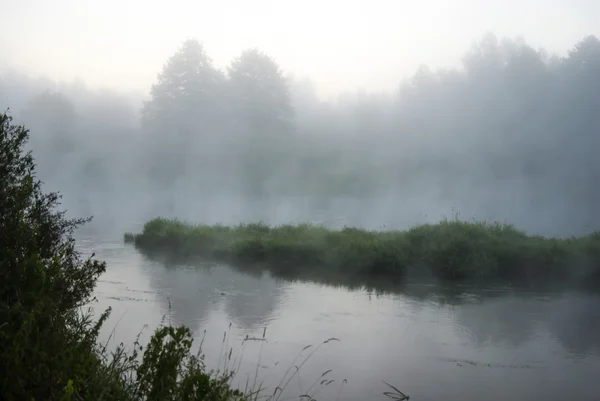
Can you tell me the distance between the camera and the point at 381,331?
930cm

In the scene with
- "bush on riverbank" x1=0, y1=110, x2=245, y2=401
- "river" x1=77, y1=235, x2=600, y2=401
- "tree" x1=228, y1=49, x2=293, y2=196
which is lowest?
"river" x1=77, y1=235, x2=600, y2=401

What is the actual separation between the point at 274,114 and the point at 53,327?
91.7 ft

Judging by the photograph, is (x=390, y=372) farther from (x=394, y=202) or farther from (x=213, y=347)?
(x=394, y=202)

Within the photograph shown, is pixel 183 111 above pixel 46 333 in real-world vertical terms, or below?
above

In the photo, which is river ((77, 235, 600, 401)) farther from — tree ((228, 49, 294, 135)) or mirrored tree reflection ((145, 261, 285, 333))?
tree ((228, 49, 294, 135))

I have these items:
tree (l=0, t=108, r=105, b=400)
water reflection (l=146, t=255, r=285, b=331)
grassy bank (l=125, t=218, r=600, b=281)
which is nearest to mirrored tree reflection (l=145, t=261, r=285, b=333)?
water reflection (l=146, t=255, r=285, b=331)

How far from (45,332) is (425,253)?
→ 480 inches

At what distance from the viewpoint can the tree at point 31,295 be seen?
108 inches

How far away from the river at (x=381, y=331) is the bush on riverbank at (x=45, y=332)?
1.45m

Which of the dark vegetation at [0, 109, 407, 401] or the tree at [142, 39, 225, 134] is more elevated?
the tree at [142, 39, 225, 134]

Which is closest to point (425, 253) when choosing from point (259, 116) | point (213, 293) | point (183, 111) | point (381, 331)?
point (213, 293)

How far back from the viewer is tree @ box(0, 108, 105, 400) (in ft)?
9.00

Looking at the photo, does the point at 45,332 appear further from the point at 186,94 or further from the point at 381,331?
the point at 186,94

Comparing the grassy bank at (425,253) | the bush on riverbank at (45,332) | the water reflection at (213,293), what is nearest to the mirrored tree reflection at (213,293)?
the water reflection at (213,293)
